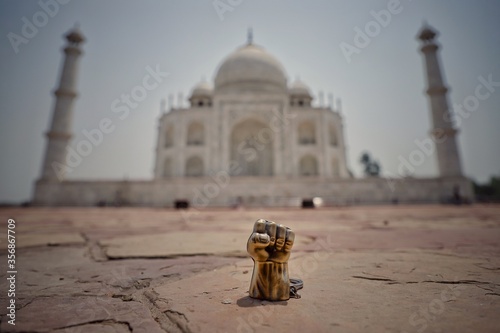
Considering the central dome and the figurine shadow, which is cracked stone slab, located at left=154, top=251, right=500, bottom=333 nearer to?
the figurine shadow

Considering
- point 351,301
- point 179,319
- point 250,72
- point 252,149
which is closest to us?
point 179,319

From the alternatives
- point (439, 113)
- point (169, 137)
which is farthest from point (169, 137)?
point (439, 113)

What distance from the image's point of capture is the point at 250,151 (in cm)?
1909

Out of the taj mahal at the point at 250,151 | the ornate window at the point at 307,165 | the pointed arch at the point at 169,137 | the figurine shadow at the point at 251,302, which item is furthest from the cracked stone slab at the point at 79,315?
the pointed arch at the point at 169,137

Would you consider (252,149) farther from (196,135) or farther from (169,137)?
(169,137)

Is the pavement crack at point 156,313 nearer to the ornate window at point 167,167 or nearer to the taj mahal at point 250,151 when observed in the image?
the taj mahal at point 250,151

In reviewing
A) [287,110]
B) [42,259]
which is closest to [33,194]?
[287,110]

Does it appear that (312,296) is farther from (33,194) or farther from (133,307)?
(33,194)

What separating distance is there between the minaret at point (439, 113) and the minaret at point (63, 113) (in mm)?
19421

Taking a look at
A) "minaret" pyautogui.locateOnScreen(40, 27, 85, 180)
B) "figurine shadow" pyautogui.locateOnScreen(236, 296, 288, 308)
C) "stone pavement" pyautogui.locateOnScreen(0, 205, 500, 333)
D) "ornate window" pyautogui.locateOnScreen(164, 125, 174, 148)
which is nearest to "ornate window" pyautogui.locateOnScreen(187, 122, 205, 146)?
"ornate window" pyautogui.locateOnScreen(164, 125, 174, 148)

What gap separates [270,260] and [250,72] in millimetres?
20448

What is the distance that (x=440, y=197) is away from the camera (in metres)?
12.9

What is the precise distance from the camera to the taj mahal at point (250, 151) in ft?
40.5

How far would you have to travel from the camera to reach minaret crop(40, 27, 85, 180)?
14383 mm
